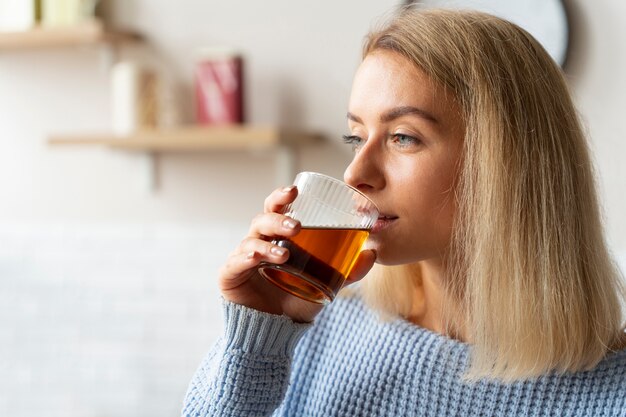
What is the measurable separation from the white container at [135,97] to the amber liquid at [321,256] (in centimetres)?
148

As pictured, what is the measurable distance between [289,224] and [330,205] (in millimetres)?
52

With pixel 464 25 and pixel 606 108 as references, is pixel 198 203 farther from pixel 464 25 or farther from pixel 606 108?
pixel 464 25

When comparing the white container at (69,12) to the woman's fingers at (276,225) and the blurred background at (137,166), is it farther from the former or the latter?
the woman's fingers at (276,225)

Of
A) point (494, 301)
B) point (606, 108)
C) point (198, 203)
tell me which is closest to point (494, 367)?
point (494, 301)

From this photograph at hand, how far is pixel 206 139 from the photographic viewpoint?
225 cm

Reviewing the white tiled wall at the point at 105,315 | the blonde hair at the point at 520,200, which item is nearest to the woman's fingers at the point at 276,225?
the blonde hair at the point at 520,200

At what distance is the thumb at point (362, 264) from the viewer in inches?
41.3

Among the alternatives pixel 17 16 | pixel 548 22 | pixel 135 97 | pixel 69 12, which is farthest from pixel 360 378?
pixel 17 16

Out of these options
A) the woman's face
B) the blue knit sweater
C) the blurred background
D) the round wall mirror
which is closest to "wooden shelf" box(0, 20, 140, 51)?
the blurred background

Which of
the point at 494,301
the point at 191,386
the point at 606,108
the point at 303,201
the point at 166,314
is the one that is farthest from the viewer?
the point at 166,314

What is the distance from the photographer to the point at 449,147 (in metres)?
1.07

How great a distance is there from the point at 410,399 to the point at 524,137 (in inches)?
15.6

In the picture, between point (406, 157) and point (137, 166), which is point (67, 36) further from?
point (406, 157)

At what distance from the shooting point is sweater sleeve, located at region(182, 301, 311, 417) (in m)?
1.11
